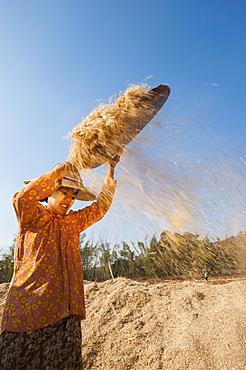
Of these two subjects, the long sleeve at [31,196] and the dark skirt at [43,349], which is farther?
the long sleeve at [31,196]

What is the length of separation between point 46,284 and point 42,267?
10cm

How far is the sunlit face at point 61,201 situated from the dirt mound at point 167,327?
1611mm

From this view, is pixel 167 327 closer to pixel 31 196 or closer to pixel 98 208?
pixel 98 208

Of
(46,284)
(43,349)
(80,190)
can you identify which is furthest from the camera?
(80,190)

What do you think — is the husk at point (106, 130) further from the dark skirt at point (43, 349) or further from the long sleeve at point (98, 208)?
the dark skirt at point (43, 349)

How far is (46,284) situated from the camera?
4.65 feet

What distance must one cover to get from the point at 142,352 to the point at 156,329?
37cm

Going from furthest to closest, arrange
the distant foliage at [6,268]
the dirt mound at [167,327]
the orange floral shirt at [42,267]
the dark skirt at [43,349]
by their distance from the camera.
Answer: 1. the distant foliage at [6,268]
2. the dirt mound at [167,327]
3. the orange floral shirt at [42,267]
4. the dark skirt at [43,349]

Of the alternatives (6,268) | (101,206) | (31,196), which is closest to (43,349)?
(31,196)

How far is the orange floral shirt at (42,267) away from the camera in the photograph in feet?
4.41

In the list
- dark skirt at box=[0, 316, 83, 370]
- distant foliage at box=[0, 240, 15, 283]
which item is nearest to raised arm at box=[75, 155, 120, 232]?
dark skirt at box=[0, 316, 83, 370]

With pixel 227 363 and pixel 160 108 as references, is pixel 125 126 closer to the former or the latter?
pixel 160 108

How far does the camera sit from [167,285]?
3750 mm

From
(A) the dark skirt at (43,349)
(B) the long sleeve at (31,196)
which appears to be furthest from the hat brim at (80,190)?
(A) the dark skirt at (43,349)
